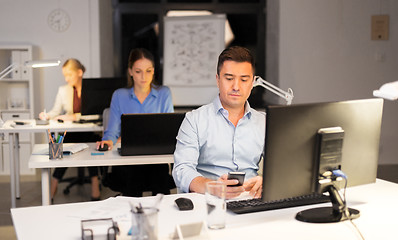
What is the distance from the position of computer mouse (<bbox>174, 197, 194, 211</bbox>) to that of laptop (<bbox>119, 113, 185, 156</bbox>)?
116cm

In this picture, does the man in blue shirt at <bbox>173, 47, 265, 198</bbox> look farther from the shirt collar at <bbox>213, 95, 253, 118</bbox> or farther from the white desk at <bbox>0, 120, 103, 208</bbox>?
the white desk at <bbox>0, 120, 103, 208</bbox>

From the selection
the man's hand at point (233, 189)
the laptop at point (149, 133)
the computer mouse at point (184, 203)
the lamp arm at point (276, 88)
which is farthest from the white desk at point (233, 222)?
the lamp arm at point (276, 88)

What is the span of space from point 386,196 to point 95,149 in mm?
2057

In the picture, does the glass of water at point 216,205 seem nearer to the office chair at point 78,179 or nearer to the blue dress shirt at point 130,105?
the blue dress shirt at point 130,105

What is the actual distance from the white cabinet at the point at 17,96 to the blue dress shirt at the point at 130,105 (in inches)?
90.9

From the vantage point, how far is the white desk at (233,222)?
5.72 ft

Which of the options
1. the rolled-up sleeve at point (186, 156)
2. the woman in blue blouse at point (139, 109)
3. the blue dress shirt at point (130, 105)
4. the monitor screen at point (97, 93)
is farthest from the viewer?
the monitor screen at point (97, 93)

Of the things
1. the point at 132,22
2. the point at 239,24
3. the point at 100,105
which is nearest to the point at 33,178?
the point at 100,105

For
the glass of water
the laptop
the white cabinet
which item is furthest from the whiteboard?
the glass of water

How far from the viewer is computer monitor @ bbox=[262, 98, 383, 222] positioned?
174cm

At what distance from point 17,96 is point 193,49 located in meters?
2.24

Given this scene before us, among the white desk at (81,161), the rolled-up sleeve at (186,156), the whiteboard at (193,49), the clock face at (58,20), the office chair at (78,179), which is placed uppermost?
the clock face at (58,20)

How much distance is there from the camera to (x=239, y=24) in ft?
22.4

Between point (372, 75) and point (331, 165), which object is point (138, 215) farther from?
point (372, 75)
